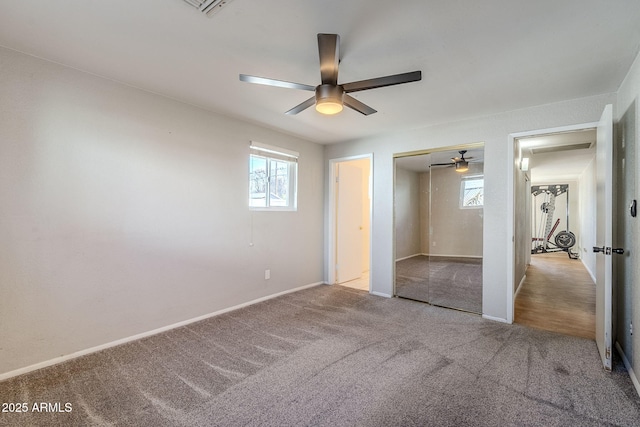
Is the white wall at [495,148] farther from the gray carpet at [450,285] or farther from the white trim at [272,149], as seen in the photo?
the white trim at [272,149]

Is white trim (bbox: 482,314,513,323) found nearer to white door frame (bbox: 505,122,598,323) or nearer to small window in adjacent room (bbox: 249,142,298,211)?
white door frame (bbox: 505,122,598,323)

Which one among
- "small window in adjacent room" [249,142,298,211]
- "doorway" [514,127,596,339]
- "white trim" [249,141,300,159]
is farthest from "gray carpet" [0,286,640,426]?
"white trim" [249,141,300,159]

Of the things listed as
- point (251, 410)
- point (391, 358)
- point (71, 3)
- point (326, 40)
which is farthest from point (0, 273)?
point (391, 358)

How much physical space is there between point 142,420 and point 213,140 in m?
2.75

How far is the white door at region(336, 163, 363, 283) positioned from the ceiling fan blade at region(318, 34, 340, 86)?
2930mm

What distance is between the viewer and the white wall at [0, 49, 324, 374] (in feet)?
7.05

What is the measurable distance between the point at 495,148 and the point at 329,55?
2.55m

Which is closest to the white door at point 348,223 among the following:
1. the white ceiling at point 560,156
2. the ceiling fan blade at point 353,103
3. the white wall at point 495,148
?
the white wall at point 495,148

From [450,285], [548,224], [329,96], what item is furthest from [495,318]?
[548,224]

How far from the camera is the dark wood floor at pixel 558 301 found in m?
3.15

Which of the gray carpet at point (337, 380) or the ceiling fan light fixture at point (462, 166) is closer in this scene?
the gray carpet at point (337, 380)

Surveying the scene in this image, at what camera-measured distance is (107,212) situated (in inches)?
101

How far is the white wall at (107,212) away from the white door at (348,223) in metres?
1.77

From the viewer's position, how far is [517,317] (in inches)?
134
